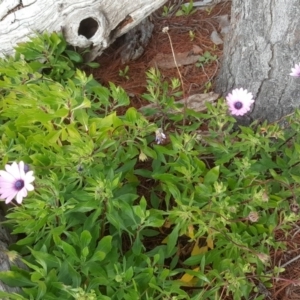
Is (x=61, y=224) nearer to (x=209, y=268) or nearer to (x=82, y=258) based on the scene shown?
(x=82, y=258)

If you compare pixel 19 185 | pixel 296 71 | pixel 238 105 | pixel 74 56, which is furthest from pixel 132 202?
pixel 74 56

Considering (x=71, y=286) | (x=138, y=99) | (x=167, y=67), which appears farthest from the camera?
(x=167, y=67)

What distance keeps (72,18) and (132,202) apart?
1.36 meters

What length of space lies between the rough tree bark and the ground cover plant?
0.24 meters

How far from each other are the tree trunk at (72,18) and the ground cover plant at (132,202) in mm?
630

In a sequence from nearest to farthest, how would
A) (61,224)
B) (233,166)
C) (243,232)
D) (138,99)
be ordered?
(61,224) < (243,232) < (233,166) < (138,99)

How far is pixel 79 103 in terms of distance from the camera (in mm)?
2176

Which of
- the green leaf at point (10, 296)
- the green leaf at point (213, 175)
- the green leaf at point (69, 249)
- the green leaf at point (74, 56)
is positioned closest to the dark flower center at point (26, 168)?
the green leaf at point (69, 249)

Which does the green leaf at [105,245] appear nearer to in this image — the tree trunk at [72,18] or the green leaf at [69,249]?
the green leaf at [69,249]

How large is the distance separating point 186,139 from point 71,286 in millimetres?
795

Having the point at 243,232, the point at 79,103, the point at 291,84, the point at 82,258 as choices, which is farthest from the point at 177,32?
the point at 82,258

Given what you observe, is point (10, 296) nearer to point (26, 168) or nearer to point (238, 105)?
point (26, 168)

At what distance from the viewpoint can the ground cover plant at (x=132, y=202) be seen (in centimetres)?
182

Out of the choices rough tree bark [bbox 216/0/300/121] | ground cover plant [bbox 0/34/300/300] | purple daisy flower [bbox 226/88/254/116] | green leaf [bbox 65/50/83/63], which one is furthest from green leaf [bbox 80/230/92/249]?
green leaf [bbox 65/50/83/63]
